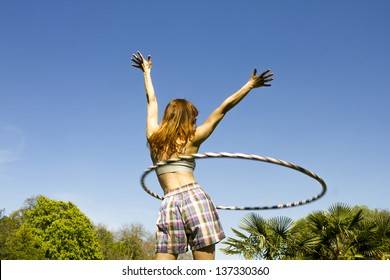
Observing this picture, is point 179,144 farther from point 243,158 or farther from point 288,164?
point 288,164

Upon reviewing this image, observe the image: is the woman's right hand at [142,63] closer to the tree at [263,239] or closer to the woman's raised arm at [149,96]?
the woman's raised arm at [149,96]

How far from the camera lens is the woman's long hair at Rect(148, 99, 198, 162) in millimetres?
5516

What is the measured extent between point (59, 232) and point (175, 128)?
46.0 meters

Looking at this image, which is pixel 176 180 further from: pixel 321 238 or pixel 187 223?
pixel 321 238

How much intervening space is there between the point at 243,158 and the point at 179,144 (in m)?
1.42

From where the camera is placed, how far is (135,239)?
2388 inches

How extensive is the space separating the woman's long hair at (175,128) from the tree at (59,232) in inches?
1653

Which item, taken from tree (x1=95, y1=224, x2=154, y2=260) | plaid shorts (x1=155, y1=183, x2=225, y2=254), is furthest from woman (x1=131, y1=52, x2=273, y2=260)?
tree (x1=95, y1=224, x2=154, y2=260)

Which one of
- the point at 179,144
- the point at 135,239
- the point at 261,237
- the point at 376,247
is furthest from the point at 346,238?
the point at 135,239

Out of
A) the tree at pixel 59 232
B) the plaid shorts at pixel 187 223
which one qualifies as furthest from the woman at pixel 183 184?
the tree at pixel 59 232

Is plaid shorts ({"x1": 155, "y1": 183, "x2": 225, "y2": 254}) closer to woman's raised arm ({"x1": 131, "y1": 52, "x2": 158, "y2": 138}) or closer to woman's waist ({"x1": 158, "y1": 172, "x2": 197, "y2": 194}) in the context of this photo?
woman's waist ({"x1": 158, "y1": 172, "x2": 197, "y2": 194})

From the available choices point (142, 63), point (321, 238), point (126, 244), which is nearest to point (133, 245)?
point (126, 244)

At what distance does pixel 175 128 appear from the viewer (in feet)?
18.1

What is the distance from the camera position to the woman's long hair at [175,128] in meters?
5.52
